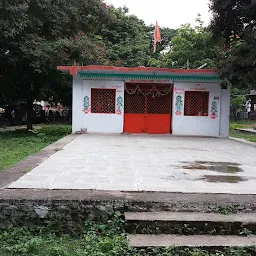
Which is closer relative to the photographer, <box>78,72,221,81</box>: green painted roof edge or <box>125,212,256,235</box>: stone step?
<box>125,212,256,235</box>: stone step

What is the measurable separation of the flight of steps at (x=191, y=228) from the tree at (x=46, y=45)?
9.30m

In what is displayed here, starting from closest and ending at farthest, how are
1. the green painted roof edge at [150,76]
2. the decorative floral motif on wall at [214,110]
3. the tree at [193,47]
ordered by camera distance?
the green painted roof edge at [150,76] → the decorative floral motif on wall at [214,110] → the tree at [193,47]

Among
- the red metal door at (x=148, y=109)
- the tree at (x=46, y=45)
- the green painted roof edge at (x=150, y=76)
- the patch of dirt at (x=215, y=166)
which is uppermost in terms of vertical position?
the tree at (x=46, y=45)

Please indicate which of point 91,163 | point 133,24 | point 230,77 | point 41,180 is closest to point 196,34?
point 133,24

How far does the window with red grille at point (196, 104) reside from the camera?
1458 cm

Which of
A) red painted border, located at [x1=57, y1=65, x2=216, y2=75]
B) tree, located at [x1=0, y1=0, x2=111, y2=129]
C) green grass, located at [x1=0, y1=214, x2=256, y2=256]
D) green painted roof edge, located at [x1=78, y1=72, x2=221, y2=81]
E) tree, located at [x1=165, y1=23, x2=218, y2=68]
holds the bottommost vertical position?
green grass, located at [x1=0, y1=214, x2=256, y2=256]

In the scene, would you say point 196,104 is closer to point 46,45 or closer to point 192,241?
point 46,45

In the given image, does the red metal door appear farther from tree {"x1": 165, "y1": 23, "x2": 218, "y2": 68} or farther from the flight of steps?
tree {"x1": 165, "y1": 23, "x2": 218, "y2": 68}

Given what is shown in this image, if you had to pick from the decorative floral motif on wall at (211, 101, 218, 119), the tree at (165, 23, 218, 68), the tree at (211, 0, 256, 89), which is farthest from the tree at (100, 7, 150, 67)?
the tree at (211, 0, 256, 89)

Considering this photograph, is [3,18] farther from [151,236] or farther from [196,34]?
[196,34]

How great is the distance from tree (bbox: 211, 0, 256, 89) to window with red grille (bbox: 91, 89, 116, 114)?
4.54 m

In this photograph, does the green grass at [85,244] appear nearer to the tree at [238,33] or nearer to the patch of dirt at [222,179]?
the patch of dirt at [222,179]

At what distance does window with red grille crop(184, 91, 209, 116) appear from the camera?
14578 mm

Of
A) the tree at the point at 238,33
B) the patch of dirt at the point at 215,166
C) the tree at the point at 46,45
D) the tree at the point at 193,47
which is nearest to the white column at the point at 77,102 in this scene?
the tree at the point at 46,45
